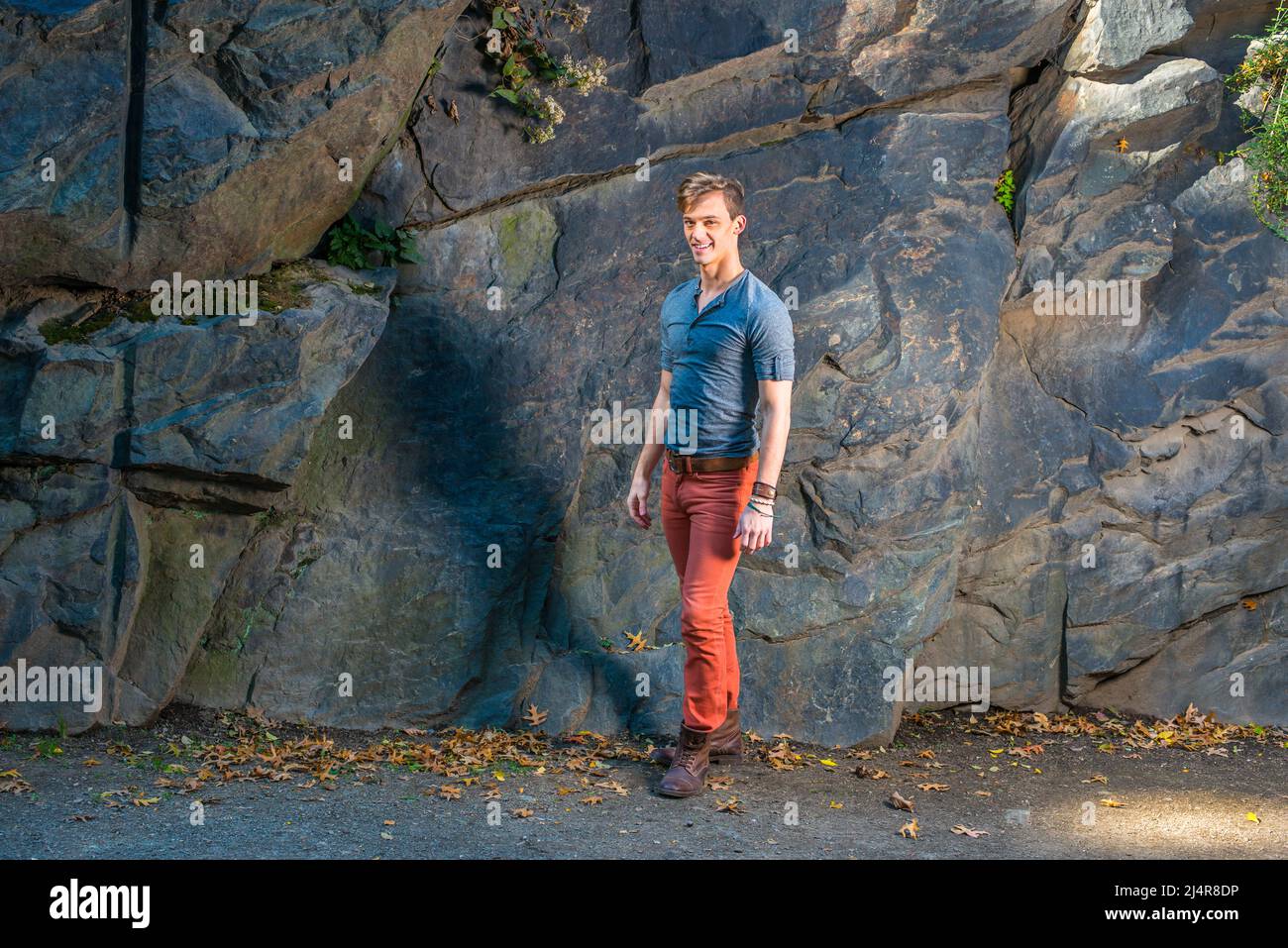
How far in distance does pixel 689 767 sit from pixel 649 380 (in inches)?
96.5

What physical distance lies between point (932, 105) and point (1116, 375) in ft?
6.67

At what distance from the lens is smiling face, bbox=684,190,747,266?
5.87 metres

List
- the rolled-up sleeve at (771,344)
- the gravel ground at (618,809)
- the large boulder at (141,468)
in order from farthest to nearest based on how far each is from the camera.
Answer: the large boulder at (141,468)
the rolled-up sleeve at (771,344)
the gravel ground at (618,809)

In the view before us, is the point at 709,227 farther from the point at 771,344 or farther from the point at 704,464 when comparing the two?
the point at 704,464

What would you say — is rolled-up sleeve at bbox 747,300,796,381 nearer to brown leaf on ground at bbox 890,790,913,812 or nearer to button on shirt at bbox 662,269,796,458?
button on shirt at bbox 662,269,796,458

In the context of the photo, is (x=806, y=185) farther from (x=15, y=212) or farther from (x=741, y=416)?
(x=15, y=212)

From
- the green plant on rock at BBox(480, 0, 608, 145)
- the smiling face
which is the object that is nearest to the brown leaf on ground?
the smiling face

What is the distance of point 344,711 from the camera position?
23.6 ft

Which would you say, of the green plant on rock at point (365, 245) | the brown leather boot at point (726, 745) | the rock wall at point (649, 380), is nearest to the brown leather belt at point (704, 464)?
the brown leather boot at point (726, 745)

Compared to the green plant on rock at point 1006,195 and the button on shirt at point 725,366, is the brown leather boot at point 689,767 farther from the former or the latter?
the green plant on rock at point 1006,195

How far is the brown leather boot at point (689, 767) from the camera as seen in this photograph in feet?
19.6

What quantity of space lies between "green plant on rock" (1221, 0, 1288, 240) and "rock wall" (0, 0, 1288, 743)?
109 millimetres

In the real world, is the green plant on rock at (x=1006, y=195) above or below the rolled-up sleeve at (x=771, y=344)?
above

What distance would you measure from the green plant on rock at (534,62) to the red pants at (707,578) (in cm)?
273
